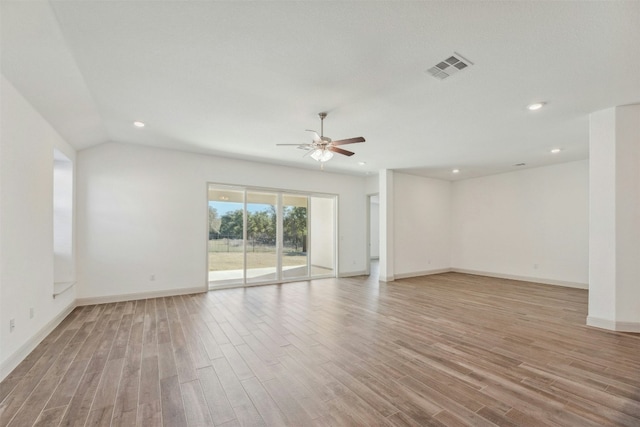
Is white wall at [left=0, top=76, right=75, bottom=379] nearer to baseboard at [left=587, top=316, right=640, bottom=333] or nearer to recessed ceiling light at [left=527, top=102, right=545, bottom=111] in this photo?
recessed ceiling light at [left=527, top=102, right=545, bottom=111]

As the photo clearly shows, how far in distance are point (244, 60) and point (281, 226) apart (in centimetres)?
490

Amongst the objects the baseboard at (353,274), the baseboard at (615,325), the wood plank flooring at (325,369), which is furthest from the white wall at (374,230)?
the baseboard at (615,325)

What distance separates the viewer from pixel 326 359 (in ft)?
9.82

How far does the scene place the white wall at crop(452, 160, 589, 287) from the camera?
264 inches

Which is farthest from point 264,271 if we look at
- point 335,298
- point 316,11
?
point 316,11

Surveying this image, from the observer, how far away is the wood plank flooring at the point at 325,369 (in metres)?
2.11

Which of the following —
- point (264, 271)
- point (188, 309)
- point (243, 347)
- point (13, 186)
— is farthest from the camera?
point (264, 271)

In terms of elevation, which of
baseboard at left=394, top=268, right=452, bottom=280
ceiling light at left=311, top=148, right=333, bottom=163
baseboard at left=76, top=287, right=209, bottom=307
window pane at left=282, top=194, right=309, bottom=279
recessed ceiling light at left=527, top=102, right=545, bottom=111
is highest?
recessed ceiling light at left=527, top=102, right=545, bottom=111

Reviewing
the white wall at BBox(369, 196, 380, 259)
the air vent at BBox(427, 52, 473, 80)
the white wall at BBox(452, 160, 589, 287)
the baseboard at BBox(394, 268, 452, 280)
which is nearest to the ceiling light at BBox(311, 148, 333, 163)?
the air vent at BBox(427, 52, 473, 80)

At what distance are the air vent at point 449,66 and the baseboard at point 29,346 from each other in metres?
4.94

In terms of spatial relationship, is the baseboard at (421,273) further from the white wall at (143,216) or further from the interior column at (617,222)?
the white wall at (143,216)

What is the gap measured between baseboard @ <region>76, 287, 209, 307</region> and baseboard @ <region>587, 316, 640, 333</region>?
6642 millimetres

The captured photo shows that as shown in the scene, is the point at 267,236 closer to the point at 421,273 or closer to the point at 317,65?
the point at 421,273

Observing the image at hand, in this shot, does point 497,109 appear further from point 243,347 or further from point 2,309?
point 2,309
